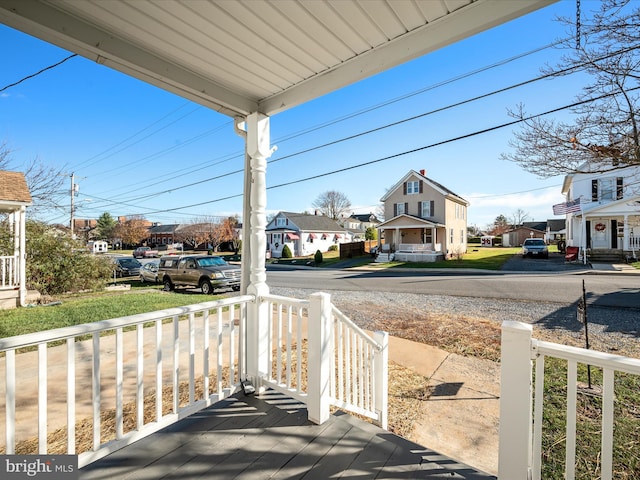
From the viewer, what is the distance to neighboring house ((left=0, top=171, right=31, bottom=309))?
773cm

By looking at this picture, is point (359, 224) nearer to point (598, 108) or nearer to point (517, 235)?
point (517, 235)

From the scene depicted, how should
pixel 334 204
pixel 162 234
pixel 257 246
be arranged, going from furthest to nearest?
pixel 162 234 < pixel 334 204 < pixel 257 246

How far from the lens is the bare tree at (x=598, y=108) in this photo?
3651 millimetres

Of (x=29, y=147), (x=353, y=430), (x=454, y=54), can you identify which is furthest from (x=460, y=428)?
(x=29, y=147)

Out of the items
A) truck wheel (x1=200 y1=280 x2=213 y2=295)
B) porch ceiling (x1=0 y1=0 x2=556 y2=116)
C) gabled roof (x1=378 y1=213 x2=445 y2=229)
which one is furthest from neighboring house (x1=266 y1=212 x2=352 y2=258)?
porch ceiling (x1=0 y1=0 x2=556 y2=116)

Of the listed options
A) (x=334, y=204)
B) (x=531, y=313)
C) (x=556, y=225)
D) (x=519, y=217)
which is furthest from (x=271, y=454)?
(x=519, y=217)

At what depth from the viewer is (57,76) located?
534 cm

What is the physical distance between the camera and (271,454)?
1.96 meters

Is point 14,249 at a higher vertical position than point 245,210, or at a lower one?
lower

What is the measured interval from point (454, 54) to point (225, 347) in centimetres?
620

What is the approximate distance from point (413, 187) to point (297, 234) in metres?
12.3

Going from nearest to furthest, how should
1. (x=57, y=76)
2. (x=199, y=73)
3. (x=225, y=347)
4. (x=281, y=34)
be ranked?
(x=281, y=34)
(x=199, y=73)
(x=225, y=347)
(x=57, y=76)

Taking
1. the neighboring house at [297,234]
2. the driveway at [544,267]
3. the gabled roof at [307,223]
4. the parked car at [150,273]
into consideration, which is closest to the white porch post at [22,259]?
the parked car at [150,273]

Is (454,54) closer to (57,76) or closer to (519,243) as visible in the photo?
(57,76)
